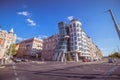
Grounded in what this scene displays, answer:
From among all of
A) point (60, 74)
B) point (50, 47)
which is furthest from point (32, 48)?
point (60, 74)

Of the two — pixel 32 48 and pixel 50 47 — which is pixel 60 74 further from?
pixel 32 48

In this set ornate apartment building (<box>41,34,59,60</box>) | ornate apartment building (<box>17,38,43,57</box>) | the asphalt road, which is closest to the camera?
the asphalt road

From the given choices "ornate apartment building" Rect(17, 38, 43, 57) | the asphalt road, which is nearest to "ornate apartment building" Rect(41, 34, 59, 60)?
"ornate apartment building" Rect(17, 38, 43, 57)

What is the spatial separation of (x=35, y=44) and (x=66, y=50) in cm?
2721

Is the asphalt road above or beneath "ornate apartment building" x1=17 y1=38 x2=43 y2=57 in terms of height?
beneath

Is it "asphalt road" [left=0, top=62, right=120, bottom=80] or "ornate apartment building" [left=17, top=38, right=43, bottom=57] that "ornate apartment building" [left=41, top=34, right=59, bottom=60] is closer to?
"ornate apartment building" [left=17, top=38, right=43, bottom=57]

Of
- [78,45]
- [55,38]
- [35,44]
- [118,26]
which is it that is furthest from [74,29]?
[118,26]

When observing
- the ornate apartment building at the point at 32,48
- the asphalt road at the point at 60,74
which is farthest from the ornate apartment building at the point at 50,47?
the asphalt road at the point at 60,74

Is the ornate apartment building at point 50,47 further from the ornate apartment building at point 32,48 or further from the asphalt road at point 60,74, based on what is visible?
the asphalt road at point 60,74

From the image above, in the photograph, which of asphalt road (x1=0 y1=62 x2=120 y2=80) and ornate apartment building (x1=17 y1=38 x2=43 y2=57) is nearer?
asphalt road (x1=0 y1=62 x2=120 y2=80)

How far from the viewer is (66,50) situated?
63.2 metres

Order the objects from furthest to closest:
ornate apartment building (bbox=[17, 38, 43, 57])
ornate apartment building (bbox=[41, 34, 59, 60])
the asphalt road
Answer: ornate apartment building (bbox=[17, 38, 43, 57]) < ornate apartment building (bbox=[41, 34, 59, 60]) < the asphalt road

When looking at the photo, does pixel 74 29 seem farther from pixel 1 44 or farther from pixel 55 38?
pixel 1 44

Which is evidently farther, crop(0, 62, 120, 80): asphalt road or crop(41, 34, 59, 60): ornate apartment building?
crop(41, 34, 59, 60): ornate apartment building
